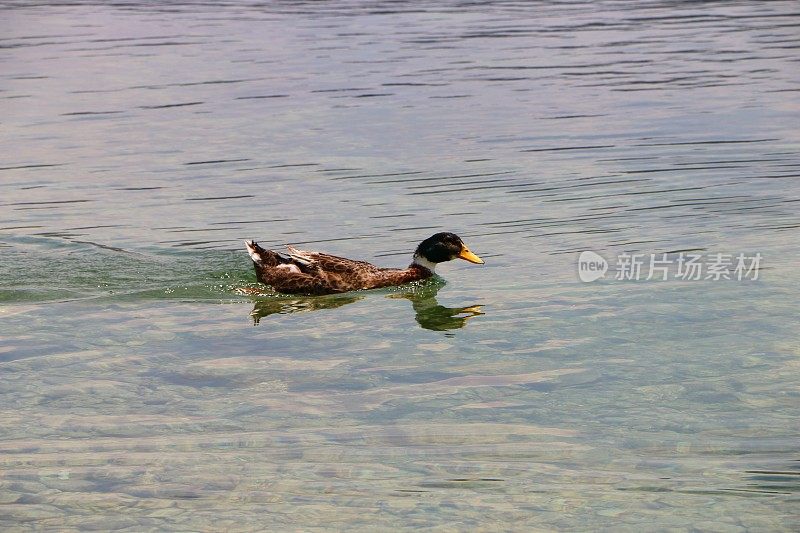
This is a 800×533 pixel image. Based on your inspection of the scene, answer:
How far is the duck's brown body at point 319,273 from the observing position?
53.4 ft

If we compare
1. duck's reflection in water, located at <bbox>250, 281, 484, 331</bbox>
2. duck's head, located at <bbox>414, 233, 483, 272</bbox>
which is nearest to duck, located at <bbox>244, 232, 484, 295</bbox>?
duck's head, located at <bbox>414, 233, 483, 272</bbox>

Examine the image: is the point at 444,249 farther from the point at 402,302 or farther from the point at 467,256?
the point at 402,302

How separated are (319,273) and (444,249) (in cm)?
152

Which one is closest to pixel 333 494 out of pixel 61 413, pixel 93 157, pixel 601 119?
pixel 61 413

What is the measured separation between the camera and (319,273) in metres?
16.3

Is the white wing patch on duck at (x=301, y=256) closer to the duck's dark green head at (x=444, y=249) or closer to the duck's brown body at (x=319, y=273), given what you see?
the duck's brown body at (x=319, y=273)

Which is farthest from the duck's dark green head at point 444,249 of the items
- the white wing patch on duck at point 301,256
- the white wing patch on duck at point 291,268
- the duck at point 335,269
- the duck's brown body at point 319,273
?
the white wing patch on duck at point 291,268

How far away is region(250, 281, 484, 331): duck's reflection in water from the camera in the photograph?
1519cm

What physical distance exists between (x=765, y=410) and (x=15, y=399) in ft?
21.1

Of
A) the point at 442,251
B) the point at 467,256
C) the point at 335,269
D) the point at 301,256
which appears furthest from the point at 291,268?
the point at 467,256

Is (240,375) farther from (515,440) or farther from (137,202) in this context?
(137,202)

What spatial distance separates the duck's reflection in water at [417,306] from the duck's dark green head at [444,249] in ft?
1.32

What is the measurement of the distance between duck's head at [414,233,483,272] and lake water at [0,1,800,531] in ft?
1.30

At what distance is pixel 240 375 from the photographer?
12.9 meters
